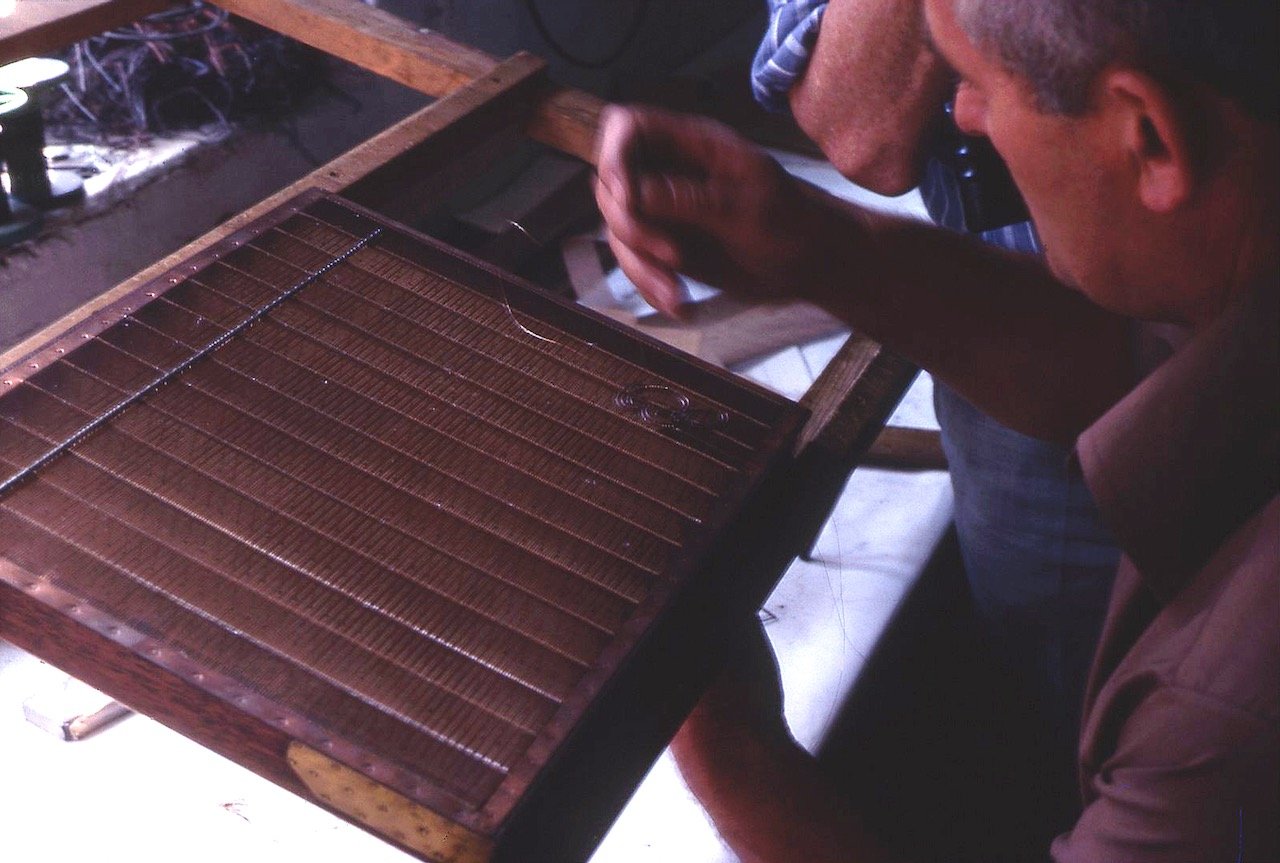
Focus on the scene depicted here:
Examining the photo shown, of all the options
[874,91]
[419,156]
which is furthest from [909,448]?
[419,156]

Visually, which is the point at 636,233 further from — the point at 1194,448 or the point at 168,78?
the point at 168,78

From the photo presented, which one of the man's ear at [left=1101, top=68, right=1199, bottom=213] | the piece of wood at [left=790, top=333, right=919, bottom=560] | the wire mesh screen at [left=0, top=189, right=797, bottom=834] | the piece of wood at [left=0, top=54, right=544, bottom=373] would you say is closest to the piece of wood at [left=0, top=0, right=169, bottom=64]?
the piece of wood at [left=0, top=54, right=544, bottom=373]

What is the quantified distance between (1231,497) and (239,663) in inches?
33.2

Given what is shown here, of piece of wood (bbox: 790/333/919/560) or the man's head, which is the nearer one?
the man's head

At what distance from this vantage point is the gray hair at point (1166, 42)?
78 centimetres

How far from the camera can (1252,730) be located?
80 centimetres

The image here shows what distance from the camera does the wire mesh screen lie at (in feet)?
3.04

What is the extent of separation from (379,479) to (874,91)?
45.3 inches

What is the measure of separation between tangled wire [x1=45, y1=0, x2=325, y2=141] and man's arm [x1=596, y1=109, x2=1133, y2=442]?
2.01 meters

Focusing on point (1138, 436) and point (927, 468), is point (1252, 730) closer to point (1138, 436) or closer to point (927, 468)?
point (1138, 436)

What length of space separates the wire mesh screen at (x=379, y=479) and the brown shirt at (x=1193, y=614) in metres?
0.38

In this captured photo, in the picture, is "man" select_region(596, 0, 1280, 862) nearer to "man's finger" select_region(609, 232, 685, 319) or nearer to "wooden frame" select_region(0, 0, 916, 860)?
"man's finger" select_region(609, 232, 685, 319)

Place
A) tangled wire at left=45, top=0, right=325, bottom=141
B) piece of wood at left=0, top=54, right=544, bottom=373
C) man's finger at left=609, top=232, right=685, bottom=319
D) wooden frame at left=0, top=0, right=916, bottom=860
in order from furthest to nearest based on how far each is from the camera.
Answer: tangled wire at left=45, top=0, right=325, bottom=141 → piece of wood at left=0, top=54, right=544, bottom=373 → man's finger at left=609, top=232, right=685, bottom=319 → wooden frame at left=0, top=0, right=916, bottom=860

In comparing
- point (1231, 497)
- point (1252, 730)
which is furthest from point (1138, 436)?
point (1252, 730)
